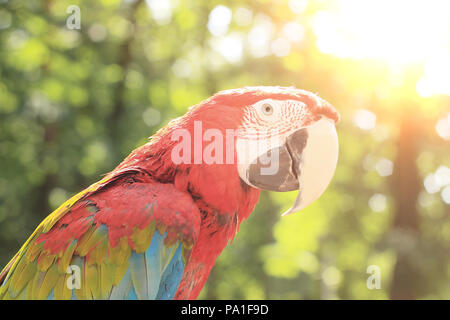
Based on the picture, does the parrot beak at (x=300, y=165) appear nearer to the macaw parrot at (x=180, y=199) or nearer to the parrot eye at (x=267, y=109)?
the macaw parrot at (x=180, y=199)

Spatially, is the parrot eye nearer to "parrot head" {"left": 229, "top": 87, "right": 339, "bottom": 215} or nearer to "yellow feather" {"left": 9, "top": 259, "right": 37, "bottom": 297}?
"parrot head" {"left": 229, "top": 87, "right": 339, "bottom": 215}

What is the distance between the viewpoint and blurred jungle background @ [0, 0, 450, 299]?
14.0 feet

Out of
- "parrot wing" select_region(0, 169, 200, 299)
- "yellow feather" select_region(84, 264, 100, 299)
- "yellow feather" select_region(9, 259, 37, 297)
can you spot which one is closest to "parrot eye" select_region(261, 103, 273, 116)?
"parrot wing" select_region(0, 169, 200, 299)

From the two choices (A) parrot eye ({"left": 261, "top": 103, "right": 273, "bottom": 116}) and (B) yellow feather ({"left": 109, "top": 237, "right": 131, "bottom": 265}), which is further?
(A) parrot eye ({"left": 261, "top": 103, "right": 273, "bottom": 116})

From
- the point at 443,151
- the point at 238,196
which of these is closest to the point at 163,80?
the point at 443,151

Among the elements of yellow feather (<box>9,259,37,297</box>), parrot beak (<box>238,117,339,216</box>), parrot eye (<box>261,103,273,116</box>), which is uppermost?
parrot eye (<box>261,103,273,116</box>)

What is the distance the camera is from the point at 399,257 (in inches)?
159

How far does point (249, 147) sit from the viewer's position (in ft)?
4.40

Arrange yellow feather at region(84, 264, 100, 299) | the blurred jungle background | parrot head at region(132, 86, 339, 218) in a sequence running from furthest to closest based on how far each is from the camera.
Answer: the blurred jungle background → parrot head at region(132, 86, 339, 218) → yellow feather at region(84, 264, 100, 299)

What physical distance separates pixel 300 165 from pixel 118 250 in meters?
0.66

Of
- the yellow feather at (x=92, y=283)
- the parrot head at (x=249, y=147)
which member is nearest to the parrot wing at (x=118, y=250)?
the yellow feather at (x=92, y=283)

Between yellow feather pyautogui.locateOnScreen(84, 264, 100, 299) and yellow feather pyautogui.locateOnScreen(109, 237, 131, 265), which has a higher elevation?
yellow feather pyautogui.locateOnScreen(109, 237, 131, 265)

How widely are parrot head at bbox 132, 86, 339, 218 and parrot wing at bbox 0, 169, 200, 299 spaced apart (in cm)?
11

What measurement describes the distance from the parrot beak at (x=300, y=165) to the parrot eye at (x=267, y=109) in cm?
11
